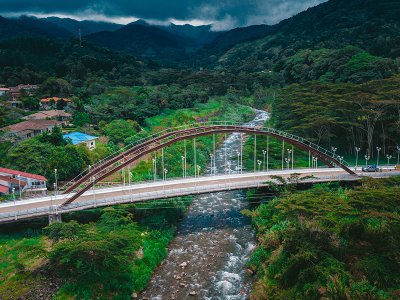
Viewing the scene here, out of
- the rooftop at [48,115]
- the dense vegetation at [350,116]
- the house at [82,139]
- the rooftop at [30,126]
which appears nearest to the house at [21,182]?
the house at [82,139]

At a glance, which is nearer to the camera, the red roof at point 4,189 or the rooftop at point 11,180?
the red roof at point 4,189

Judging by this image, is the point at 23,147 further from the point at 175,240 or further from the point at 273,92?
the point at 273,92

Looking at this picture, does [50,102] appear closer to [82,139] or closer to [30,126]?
[30,126]

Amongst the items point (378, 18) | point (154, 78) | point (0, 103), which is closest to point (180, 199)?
point (0, 103)

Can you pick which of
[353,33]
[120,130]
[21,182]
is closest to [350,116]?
[120,130]

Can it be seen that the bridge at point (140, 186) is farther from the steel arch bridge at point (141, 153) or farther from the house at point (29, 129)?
the house at point (29, 129)
